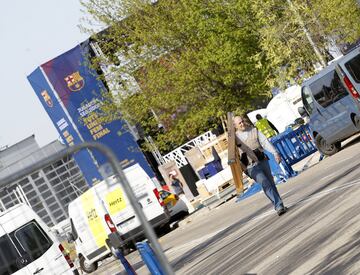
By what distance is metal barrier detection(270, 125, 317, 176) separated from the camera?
2948 cm

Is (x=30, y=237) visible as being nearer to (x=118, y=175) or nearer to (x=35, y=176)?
(x=35, y=176)

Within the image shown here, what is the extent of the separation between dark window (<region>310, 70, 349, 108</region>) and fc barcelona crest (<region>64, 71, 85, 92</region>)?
2954cm

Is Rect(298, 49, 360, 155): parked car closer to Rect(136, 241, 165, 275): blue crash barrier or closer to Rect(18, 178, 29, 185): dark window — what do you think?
Rect(136, 241, 165, 275): blue crash barrier

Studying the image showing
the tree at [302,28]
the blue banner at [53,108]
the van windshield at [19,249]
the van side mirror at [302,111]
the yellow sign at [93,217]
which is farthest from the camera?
the blue banner at [53,108]

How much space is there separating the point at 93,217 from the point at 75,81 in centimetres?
3989

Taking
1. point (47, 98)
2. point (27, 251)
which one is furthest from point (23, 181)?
point (47, 98)

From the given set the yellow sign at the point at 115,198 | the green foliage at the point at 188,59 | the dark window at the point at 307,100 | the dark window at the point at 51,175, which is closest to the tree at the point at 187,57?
the green foliage at the point at 188,59

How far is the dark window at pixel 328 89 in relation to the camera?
25108 millimetres

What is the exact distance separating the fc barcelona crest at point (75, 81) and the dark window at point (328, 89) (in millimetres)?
29539

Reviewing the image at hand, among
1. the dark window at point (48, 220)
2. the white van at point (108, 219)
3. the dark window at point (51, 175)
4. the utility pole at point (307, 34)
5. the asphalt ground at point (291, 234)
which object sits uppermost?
the utility pole at point (307, 34)

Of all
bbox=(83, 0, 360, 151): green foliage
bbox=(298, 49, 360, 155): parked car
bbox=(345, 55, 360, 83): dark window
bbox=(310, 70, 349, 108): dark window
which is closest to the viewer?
bbox=(345, 55, 360, 83): dark window

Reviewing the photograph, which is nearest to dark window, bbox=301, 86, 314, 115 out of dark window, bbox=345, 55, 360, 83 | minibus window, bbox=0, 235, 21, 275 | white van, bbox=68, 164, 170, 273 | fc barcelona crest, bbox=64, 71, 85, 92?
dark window, bbox=345, 55, 360, 83

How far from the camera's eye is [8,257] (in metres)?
12.1

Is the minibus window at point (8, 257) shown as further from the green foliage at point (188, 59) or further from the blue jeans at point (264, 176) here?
the green foliage at point (188, 59)
